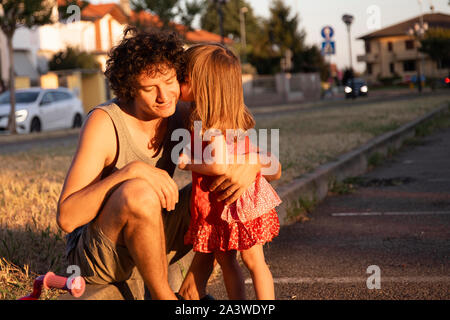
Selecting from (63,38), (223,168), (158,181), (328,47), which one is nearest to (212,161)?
(223,168)

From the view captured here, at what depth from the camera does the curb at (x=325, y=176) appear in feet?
19.5

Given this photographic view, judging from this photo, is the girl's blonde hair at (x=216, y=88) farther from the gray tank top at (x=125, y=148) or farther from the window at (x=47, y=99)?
the window at (x=47, y=99)

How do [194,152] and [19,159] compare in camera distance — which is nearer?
[194,152]

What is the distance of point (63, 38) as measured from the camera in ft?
156

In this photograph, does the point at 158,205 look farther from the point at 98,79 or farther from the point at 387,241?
the point at 98,79

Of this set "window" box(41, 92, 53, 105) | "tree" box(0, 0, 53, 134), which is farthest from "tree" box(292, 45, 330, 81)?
"tree" box(0, 0, 53, 134)

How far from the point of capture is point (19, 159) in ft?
34.3

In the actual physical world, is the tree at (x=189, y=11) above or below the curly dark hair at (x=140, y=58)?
above

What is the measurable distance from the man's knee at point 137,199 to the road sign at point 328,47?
90.8 ft

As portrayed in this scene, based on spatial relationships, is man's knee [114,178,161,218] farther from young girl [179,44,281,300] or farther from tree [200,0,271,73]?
tree [200,0,271,73]

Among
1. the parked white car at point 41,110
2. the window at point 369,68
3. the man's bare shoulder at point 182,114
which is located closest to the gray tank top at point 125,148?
the man's bare shoulder at point 182,114

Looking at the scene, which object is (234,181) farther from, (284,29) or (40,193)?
(284,29)

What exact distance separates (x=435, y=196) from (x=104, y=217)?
4.63 m
